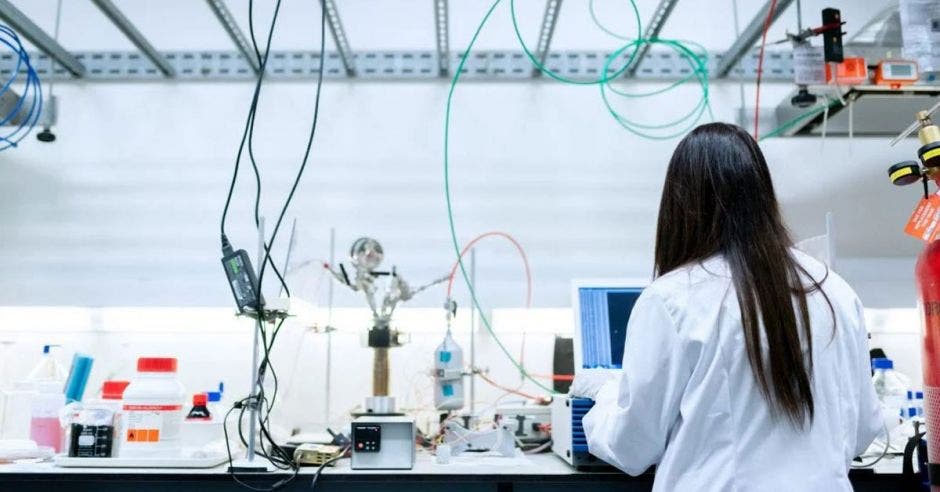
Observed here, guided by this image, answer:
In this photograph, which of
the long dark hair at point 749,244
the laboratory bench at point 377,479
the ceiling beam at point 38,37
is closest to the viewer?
the long dark hair at point 749,244

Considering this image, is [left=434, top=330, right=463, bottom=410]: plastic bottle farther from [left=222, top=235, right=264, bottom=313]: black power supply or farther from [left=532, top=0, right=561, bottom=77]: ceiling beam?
[left=532, top=0, right=561, bottom=77]: ceiling beam

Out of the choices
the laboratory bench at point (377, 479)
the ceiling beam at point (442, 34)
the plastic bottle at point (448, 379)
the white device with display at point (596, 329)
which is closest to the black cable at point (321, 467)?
the laboratory bench at point (377, 479)

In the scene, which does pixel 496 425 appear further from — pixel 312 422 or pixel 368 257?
pixel 312 422

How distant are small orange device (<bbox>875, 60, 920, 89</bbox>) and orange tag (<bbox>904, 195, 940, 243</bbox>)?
28.2 inches

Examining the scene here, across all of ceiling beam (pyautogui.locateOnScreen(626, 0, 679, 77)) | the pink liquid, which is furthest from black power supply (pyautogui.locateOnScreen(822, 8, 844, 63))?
the pink liquid

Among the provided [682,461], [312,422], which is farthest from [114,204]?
[682,461]

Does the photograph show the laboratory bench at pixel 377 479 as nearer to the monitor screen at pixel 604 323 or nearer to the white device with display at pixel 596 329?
the white device with display at pixel 596 329

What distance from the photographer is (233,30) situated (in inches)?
86.9

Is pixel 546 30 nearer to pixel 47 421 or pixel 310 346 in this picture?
pixel 310 346

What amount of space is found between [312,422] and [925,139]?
1.81m

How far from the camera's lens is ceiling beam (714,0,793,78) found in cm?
201

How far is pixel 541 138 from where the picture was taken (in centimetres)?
246

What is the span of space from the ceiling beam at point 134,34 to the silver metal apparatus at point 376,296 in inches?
41.4

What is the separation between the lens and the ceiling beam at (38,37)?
6.49 ft
